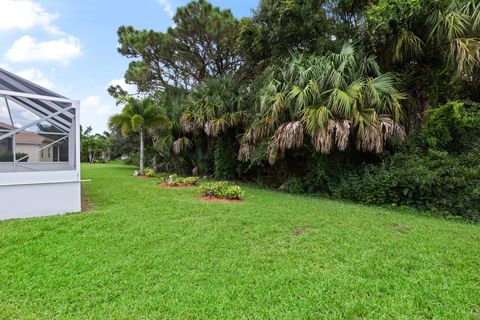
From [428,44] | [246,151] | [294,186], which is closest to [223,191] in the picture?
[294,186]

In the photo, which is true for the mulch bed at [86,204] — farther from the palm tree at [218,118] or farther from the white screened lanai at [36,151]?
the palm tree at [218,118]

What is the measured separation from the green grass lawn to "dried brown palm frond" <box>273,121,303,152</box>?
8.40 ft

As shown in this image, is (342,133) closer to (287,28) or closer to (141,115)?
(287,28)

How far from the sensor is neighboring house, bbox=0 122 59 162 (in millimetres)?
5352

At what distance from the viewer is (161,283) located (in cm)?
278

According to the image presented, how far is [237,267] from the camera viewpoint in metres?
3.14

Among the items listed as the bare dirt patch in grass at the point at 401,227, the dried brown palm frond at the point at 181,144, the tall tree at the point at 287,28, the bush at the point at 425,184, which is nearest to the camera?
the bare dirt patch in grass at the point at 401,227

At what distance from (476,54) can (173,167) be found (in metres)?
13.0

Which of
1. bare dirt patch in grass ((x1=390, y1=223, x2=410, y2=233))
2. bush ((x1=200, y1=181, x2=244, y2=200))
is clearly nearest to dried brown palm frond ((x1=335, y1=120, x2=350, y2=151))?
bare dirt patch in grass ((x1=390, y1=223, x2=410, y2=233))

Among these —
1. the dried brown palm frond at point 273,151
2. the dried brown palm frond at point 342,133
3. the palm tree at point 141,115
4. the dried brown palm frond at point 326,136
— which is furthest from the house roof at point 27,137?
the dried brown palm frond at point 342,133

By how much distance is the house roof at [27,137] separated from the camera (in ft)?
18.1

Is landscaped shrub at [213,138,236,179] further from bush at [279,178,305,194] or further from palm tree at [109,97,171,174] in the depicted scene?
bush at [279,178,305,194]

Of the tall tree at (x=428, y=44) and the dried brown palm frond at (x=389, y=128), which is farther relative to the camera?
the dried brown palm frond at (x=389, y=128)

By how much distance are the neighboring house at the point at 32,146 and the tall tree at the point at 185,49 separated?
10.5m
